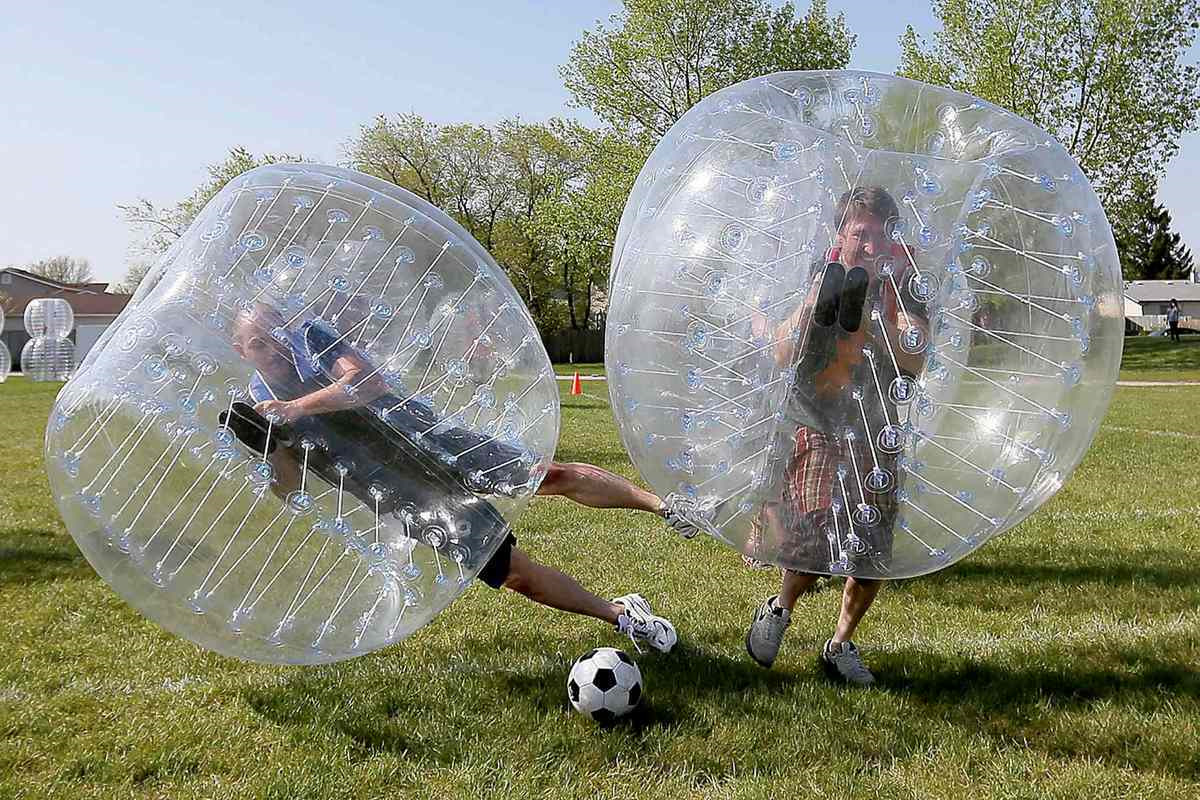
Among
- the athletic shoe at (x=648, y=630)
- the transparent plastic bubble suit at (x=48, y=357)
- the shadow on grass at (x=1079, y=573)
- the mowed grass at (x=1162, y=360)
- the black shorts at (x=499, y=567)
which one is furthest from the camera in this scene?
the mowed grass at (x=1162, y=360)

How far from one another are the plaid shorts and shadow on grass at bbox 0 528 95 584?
467cm

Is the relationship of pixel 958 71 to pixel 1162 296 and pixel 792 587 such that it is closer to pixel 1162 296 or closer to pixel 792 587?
pixel 792 587

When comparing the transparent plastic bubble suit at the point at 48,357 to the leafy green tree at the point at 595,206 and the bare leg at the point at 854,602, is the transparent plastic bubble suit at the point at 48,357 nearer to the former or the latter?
the leafy green tree at the point at 595,206

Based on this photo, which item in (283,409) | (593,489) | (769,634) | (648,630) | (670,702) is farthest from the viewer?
(593,489)

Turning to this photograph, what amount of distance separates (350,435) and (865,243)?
1.85 metres

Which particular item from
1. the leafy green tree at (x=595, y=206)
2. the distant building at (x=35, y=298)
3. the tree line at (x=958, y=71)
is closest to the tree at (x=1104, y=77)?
the tree line at (x=958, y=71)

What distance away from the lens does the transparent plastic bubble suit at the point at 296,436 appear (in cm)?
345

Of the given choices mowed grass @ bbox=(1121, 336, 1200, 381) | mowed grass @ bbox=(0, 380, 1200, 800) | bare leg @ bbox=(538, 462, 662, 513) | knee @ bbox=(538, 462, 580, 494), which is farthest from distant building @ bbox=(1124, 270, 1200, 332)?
knee @ bbox=(538, 462, 580, 494)

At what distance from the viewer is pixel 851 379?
3.32m

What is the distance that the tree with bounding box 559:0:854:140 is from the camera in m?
34.7

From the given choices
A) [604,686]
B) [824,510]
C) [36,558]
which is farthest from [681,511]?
[36,558]

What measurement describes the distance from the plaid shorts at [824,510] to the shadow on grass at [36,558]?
4.67 m

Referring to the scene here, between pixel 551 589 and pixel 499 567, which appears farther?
pixel 551 589

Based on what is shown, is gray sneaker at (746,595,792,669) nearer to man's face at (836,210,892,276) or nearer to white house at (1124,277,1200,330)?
man's face at (836,210,892,276)
